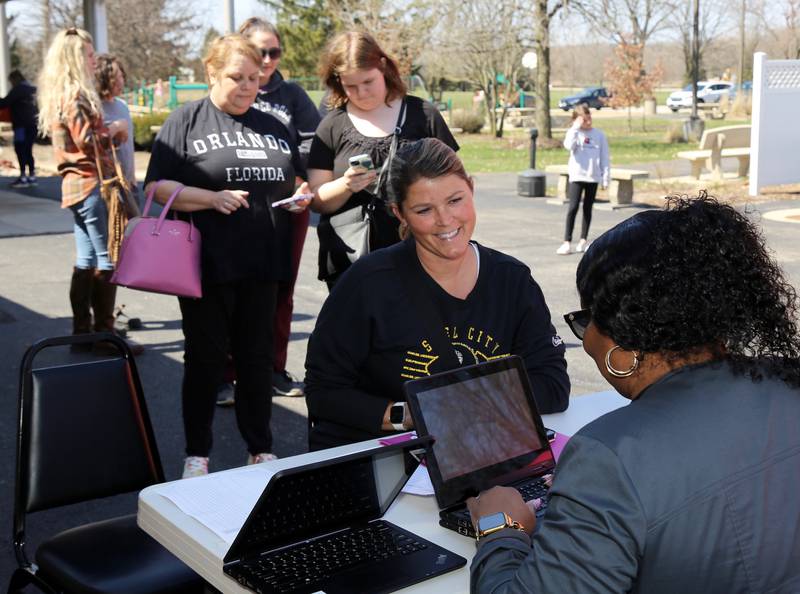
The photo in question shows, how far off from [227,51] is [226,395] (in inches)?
85.2

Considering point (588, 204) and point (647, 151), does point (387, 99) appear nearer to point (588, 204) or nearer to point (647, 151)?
point (588, 204)

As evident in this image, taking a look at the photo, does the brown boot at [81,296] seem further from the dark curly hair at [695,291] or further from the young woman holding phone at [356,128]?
the dark curly hair at [695,291]

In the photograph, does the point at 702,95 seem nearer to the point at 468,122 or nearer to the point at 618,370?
the point at 468,122

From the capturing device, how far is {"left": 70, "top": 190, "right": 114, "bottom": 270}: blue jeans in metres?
6.23

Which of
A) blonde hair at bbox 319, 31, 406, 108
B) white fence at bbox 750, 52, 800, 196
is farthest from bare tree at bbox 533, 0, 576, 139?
blonde hair at bbox 319, 31, 406, 108

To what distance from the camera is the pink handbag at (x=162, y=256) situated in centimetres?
409

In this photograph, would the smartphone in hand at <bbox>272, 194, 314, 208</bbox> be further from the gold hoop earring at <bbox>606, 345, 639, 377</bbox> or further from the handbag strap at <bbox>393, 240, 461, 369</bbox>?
the gold hoop earring at <bbox>606, 345, 639, 377</bbox>

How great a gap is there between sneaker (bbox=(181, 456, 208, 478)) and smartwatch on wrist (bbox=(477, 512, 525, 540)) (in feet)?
8.15

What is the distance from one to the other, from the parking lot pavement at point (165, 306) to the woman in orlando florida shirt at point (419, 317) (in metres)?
0.79

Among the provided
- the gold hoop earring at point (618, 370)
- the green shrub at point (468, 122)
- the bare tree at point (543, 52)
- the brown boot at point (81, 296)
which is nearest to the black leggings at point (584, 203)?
the brown boot at point (81, 296)

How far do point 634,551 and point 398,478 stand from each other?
0.80 meters

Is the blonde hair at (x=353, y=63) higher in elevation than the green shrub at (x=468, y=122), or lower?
higher

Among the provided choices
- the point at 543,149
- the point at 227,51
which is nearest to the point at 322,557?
the point at 227,51

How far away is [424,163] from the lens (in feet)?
10.1
